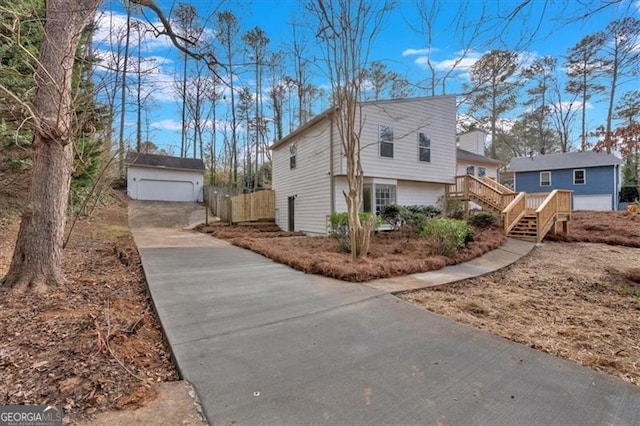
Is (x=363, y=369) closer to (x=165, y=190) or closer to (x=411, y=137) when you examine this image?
(x=411, y=137)

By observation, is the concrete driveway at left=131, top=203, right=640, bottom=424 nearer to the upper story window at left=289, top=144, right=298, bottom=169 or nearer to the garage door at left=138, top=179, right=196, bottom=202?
the upper story window at left=289, top=144, right=298, bottom=169

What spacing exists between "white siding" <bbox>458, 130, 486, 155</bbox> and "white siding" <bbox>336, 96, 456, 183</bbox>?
10.9 meters

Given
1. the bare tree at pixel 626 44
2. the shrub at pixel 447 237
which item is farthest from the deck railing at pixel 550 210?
the bare tree at pixel 626 44

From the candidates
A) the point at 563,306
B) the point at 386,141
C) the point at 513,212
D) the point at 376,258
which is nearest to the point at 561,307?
the point at 563,306

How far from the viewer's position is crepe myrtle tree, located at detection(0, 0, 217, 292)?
4086 millimetres

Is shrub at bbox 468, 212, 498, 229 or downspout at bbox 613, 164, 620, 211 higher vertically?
downspout at bbox 613, 164, 620, 211

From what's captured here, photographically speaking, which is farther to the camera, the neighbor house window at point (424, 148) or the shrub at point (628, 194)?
the shrub at point (628, 194)

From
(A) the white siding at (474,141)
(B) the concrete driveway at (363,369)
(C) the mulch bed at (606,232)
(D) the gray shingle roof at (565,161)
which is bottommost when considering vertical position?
(B) the concrete driveway at (363,369)

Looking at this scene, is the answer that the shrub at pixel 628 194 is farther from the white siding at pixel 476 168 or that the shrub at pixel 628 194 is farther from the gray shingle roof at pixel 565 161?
the white siding at pixel 476 168

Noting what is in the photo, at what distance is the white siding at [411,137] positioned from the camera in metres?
11.7

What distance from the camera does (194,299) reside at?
13.8 ft

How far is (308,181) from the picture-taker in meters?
13.1

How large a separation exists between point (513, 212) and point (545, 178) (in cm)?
1729

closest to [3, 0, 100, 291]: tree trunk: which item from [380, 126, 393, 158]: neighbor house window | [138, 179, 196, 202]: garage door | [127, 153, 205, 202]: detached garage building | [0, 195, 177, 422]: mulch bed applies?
[0, 195, 177, 422]: mulch bed
